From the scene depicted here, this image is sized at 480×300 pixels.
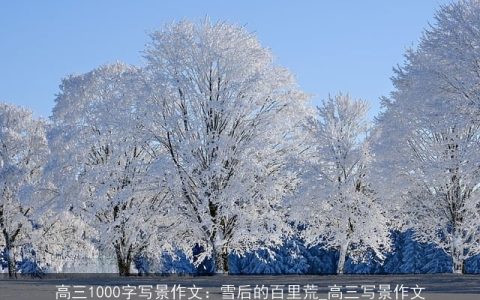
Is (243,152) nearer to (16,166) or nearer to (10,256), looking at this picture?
(16,166)

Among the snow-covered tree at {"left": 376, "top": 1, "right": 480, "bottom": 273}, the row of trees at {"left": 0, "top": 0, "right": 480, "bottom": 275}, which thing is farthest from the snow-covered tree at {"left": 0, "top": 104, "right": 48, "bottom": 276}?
the snow-covered tree at {"left": 376, "top": 1, "right": 480, "bottom": 273}

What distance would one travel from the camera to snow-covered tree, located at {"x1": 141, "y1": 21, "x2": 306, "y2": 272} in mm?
31375

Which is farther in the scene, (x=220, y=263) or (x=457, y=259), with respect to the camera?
(x=457, y=259)

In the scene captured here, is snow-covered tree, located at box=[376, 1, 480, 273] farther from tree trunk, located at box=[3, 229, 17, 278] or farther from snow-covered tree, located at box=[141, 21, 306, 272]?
tree trunk, located at box=[3, 229, 17, 278]

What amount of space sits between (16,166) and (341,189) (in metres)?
22.5

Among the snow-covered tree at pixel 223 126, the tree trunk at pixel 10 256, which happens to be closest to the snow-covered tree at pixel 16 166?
the tree trunk at pixel 10 256

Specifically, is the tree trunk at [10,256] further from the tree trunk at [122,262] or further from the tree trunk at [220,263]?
the tree trunk at [220,263]

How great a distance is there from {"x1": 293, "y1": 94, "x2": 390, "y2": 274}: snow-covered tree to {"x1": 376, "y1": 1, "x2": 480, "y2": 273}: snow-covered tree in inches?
98.0

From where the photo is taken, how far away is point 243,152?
31.7 m

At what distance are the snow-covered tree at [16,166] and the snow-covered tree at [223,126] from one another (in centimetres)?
1561

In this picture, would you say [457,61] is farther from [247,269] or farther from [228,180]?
[247,269]

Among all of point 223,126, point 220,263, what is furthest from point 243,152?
point 220,263

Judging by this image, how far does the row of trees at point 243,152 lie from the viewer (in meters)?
31.5

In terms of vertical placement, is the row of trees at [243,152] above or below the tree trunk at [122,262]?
above
